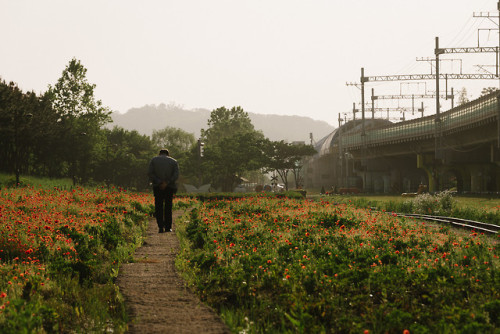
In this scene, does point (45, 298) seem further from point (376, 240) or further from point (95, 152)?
point (95, 152)

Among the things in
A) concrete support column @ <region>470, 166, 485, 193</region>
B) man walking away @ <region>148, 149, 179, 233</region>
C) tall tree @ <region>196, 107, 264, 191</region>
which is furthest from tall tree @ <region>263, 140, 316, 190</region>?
man walking away @ <region>148, 149, 179, 233</region>

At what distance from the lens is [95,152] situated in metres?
66.6

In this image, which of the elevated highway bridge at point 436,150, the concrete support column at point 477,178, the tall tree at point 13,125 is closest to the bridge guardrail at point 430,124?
the elevated highway bridge at point 436,150

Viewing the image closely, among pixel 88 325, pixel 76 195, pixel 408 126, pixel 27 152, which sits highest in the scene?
pixel 408 126

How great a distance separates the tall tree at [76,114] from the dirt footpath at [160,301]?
5548 cm

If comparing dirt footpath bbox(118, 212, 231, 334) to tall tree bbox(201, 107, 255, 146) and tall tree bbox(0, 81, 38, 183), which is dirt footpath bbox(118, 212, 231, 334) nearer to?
tall tree bbox(0, 81, 38, 183)

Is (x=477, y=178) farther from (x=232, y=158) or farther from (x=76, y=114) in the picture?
(x=76, y=114)

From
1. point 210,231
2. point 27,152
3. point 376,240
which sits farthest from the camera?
point 27,152

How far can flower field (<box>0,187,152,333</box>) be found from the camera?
247 inches

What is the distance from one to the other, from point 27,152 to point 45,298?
177ft

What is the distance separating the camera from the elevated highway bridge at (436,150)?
49188mm

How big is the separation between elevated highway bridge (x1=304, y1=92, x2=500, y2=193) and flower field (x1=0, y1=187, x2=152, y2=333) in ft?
121

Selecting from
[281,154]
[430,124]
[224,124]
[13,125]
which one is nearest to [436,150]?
[430,124]

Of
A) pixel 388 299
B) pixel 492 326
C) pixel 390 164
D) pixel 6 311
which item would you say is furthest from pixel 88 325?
pixel 390 164
